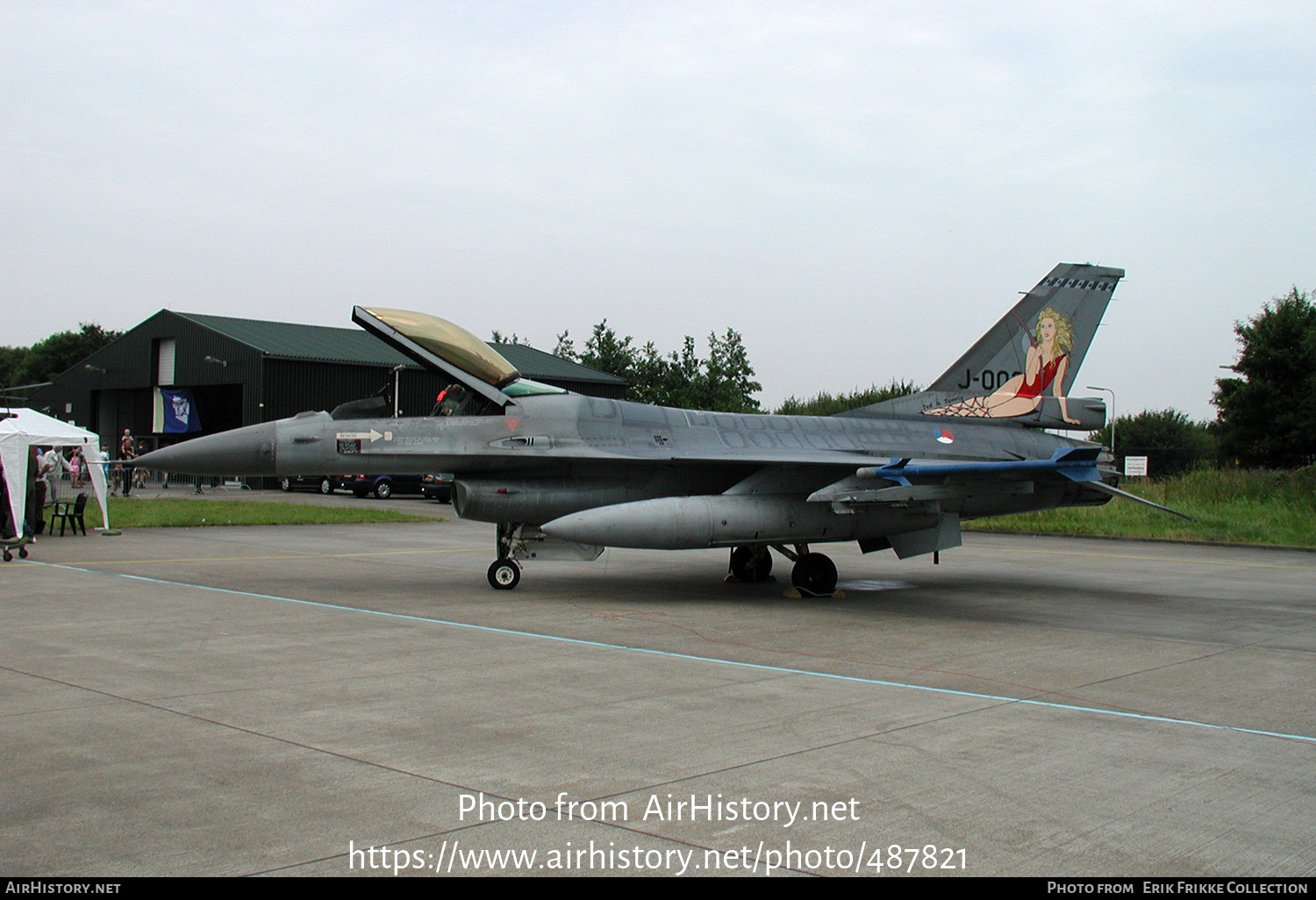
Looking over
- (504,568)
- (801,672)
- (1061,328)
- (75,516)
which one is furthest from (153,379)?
(801,672)

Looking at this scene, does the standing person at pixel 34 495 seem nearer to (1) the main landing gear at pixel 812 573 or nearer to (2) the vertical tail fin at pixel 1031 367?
(1) the main landing gear at pixel 812 573

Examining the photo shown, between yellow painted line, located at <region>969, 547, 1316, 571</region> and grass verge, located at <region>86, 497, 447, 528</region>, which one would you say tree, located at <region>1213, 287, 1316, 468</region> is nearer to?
yellow painted line, located at <region>969, 547, 1316, 571</region>

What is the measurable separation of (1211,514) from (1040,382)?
13747 millimetres

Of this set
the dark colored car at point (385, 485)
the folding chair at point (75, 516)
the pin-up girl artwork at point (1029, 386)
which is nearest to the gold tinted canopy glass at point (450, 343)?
the pin-up girl artwork at point (1029, 386)

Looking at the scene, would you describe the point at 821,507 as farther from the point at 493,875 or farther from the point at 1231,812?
the point at 493,875

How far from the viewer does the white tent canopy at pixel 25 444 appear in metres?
16.2

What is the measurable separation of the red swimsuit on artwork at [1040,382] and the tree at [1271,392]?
101 ft

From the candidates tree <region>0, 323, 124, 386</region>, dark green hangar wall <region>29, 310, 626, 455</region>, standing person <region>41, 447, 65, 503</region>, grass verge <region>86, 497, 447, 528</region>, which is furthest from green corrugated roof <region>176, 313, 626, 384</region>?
tree <region>0, 323, 124, 386</region>

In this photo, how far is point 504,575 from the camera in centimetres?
1277

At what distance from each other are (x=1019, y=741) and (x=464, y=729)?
3.18 metres

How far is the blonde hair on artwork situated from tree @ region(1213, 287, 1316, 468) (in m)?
30.4

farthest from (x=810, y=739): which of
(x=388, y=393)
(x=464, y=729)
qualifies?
(x=388, y=393)

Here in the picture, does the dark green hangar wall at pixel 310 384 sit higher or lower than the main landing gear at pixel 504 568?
higher
